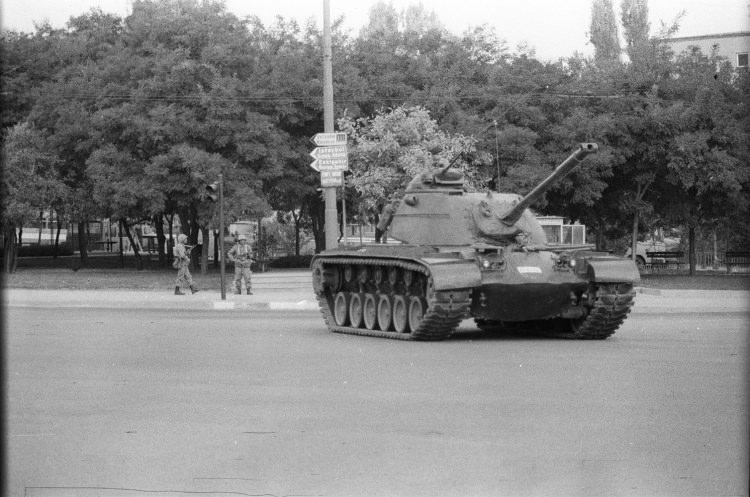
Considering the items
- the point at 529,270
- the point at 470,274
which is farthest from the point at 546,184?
the point at 470,274

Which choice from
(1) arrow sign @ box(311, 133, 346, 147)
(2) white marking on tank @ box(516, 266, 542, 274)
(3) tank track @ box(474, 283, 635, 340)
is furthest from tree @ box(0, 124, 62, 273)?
(2) white marking on tank @ box(516, 266, 542, 274)

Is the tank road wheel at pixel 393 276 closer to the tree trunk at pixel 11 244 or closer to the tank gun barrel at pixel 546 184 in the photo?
the tank gun barrel at pixel 546 184

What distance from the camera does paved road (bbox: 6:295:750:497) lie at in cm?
798

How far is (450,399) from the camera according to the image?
37.9ft

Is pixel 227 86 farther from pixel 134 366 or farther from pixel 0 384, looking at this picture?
pixel 0 384

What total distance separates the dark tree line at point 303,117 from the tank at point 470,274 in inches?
571

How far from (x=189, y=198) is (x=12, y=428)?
29478 mm

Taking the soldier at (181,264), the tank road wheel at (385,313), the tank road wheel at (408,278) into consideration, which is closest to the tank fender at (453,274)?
the tank road wheel at (408,278)

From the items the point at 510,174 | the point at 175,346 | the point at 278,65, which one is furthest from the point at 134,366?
the point at 278,65

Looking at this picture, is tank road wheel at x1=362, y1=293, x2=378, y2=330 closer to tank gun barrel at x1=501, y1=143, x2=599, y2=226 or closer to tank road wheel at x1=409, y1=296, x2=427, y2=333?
tank road wheel at x1=409, y1=296, x2=427, y2=333

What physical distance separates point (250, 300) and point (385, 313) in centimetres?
888

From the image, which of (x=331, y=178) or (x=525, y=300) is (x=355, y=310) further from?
(x=331, y=178)

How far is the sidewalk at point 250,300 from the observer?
2709 centimetres

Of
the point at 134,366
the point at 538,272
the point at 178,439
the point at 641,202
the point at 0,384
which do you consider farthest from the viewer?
the point at 641,202
